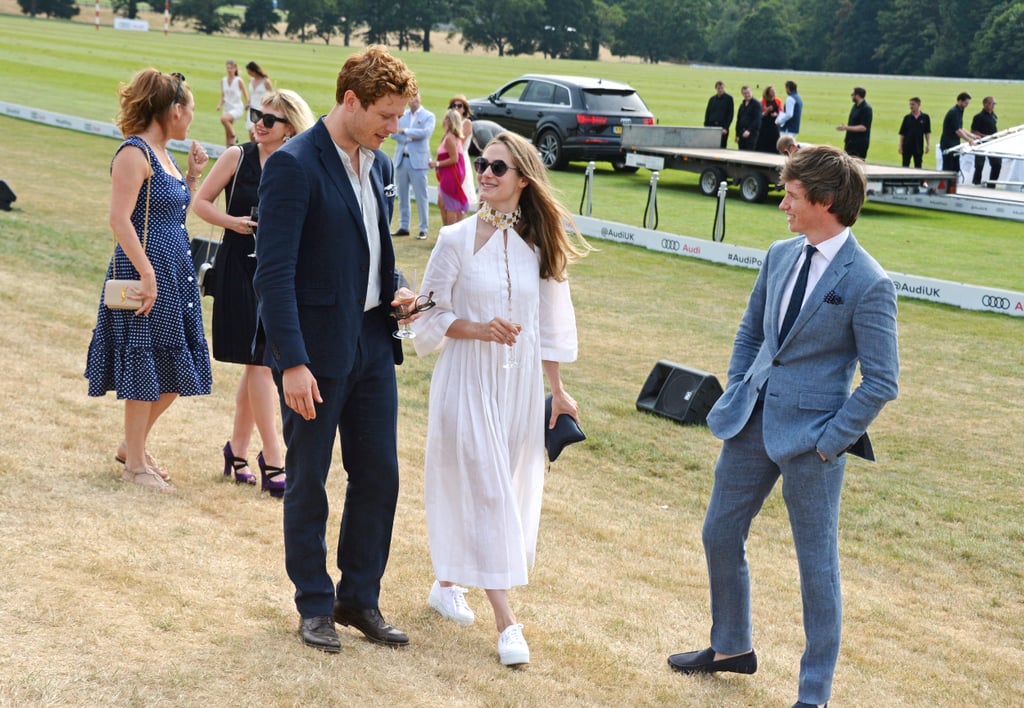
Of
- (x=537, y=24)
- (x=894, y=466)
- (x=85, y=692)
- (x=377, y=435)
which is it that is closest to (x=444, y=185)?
(x=894, y=466)

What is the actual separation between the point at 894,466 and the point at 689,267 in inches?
288

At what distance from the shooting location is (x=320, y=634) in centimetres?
414

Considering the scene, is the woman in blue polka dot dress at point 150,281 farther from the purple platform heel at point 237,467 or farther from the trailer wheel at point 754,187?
the trailer wheel at point 754,187

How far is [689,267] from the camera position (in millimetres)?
14805

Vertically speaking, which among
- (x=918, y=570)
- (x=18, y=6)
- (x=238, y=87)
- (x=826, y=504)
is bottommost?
(x=918, y=570)

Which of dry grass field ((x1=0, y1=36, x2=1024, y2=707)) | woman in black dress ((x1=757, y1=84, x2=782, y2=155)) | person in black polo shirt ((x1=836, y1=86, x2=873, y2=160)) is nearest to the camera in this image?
dry grass field ((x1=0, y1=36, x2=1024, y2=707))

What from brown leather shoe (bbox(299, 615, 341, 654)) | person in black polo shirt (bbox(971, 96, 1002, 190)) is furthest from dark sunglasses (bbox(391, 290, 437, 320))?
person in black polo shirt (bbox(971, 96, 1002, 190))

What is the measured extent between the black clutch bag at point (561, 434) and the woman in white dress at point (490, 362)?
11 centimetres

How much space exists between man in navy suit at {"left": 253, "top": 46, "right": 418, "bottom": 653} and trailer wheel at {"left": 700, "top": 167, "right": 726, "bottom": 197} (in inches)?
718

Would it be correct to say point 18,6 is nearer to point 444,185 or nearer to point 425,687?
point 444,185

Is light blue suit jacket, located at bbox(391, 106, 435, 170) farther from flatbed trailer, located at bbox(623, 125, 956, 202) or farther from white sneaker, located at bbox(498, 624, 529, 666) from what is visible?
white sneaker, located at bbox(498, 624, 529, 666)

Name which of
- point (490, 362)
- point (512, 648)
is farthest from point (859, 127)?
point (512, 648)

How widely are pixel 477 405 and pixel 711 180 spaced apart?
18.4 m

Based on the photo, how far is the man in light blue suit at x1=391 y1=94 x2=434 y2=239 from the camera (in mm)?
15625
